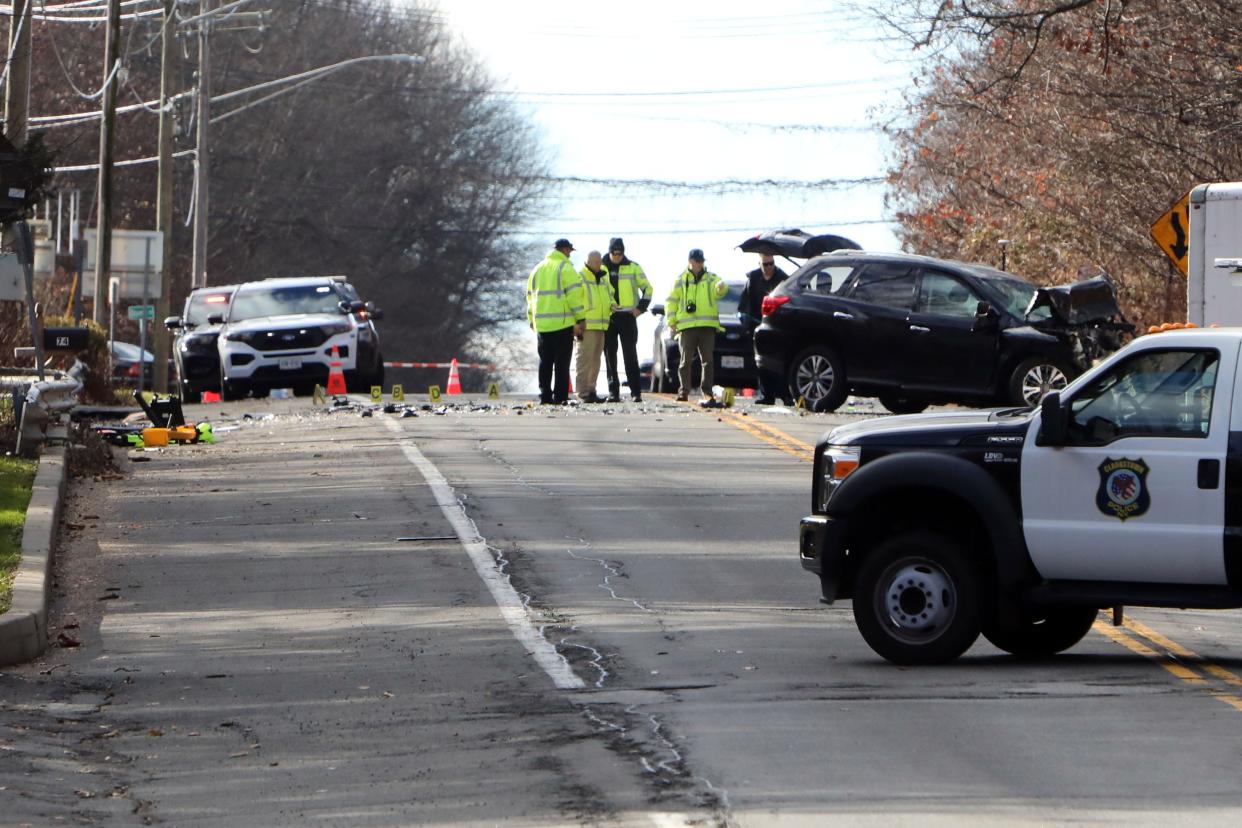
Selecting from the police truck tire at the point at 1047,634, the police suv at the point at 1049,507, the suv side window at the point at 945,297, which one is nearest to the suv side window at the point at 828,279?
the suv side window at the point at 945,297

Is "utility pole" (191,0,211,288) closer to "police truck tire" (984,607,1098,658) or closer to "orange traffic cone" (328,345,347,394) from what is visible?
"orange traffic cone" (328,345,347,394)

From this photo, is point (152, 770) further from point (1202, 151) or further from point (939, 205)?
point (939, 205)

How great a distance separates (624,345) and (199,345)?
8.24 m

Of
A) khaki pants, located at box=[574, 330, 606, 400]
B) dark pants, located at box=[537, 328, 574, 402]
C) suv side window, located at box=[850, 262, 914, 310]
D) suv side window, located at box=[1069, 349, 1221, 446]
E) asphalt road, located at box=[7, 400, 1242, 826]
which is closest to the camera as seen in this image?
asphalt road, located at box=[7, 400, 1242, 826]

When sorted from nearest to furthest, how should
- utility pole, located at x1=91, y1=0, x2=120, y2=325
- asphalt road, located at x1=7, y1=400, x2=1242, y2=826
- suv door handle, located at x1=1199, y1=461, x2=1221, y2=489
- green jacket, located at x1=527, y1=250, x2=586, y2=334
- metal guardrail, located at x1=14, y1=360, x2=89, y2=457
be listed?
asphalt road, located at x1=7, y1=400, x2=1242, y2=826, suv door handle, located at x1=1199, y1=461, x2=1221, y2=489, metal guardrail, located at x1=14, y1=360, x2=89, y2=457, green jacket, located at x1=527, y1=250, x2=586, y2=334, utility pole, located at x1=91, y1=0, x2=120, y2=325

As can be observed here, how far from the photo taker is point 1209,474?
10469 mm

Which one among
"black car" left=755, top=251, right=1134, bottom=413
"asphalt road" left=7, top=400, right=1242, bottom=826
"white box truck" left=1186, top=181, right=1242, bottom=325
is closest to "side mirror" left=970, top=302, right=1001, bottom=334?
"black car" left=755, top=251, right=1134, bottom=413

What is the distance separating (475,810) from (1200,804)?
248 cm

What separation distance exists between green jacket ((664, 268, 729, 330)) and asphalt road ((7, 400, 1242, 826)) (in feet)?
32.4

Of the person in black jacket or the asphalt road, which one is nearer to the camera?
the asphalt road

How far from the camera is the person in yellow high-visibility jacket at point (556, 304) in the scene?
27188 millimetres

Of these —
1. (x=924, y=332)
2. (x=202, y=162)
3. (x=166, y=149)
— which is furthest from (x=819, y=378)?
(x=202, y=162)

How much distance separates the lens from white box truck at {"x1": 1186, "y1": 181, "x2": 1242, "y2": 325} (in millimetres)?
18672

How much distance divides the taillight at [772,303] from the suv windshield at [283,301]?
8.88 meters
